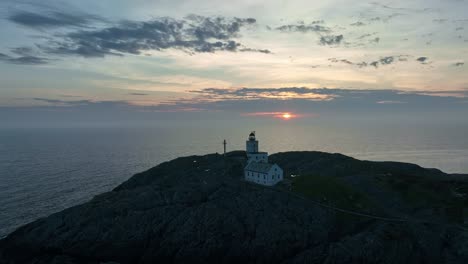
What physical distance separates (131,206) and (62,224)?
1129 cm

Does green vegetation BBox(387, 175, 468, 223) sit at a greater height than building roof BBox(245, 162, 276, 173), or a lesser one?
lesser

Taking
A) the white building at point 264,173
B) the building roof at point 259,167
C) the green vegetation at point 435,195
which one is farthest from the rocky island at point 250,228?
the building roof at point 259,167

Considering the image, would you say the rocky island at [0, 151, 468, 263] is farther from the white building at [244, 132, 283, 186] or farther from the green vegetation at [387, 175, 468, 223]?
the white building at [244, 132, 283, 186]

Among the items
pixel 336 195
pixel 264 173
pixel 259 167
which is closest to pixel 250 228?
pixel 336 195

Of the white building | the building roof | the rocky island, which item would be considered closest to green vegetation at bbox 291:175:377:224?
the rocky island

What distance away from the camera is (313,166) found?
10175 centimetres

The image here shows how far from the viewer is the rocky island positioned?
157 feet

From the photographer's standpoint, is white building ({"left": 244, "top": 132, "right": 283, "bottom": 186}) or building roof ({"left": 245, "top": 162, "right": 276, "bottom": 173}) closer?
white building ({"left": 244, "top": 132, "right": 283, "bottom": 186})

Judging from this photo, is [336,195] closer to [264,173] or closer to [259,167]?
[264,173]

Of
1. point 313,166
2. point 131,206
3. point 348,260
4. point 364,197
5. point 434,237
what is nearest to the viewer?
point 348,260

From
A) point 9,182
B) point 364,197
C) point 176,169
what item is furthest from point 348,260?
point 9,182

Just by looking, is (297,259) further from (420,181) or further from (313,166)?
(313,166)

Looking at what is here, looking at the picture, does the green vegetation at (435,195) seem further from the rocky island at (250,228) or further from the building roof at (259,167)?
the building roof at (259,167)

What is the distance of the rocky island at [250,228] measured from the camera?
4788 centimetres
